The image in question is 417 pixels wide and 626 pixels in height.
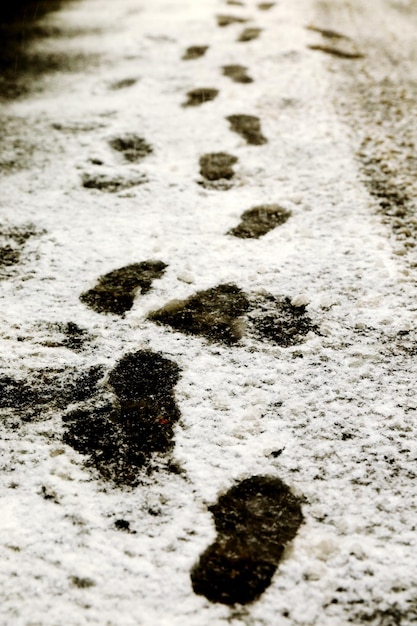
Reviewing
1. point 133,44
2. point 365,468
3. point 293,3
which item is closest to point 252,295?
point 365,468

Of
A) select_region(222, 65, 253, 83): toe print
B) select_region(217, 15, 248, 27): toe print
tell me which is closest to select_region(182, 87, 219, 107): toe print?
select_region(222, 65, 253, 83): toe print

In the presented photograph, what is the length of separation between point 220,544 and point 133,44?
3487mm

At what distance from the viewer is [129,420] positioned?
1145 millimetres

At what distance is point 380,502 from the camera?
3.24 feet

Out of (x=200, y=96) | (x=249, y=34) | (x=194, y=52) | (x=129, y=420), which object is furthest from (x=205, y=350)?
(x=249, y=34)

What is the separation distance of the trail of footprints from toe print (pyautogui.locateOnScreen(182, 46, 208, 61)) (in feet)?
6.21

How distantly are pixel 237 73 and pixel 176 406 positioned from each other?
2436 millimetres

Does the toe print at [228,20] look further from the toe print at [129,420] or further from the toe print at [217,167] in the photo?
the toe print at [129,420]

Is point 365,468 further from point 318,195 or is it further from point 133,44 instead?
point 133,44

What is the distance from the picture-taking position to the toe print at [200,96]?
2553 millimetres

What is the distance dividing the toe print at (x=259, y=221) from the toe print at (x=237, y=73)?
137 centimetres

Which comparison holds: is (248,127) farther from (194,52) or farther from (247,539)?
(247,539)

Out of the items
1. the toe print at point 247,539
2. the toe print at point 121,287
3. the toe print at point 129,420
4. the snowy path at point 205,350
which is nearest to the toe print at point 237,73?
the snowy path at point 205,350

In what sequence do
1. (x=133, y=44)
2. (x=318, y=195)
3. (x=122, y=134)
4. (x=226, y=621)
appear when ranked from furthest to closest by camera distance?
1. (x=133, y=44)
2. (x=122, y=134)
3. (x=318, y=195)
4. (x=226, y=621)
